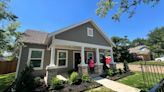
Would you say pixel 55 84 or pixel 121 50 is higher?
pixel 121 50

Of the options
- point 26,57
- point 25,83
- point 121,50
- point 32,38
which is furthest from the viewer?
point 121,50

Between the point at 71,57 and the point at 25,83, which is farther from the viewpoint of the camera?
the point at 71,57

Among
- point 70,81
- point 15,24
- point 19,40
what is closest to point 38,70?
point 19,40

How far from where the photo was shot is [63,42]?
10289 mm

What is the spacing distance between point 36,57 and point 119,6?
366 inches

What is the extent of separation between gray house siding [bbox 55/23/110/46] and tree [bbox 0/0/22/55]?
14.4ft

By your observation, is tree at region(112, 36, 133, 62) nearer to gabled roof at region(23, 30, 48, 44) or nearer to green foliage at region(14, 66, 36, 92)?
gabled roof at region(23, 30, 48, 44)

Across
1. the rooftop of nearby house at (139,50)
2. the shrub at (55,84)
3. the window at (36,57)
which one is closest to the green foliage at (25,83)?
the shrub at (55,84)

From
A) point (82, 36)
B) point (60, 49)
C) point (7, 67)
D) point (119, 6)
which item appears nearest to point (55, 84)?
point (60, 49)

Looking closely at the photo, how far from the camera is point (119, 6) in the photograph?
841 centimetres

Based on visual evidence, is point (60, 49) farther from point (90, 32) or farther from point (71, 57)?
point (90, 32)

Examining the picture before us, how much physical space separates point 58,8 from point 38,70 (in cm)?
722

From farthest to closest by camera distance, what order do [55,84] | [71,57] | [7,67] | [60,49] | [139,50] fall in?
[139,50] → [7,67] → [71,57] → [60,49] → [55,84]

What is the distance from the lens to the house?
1003cm
